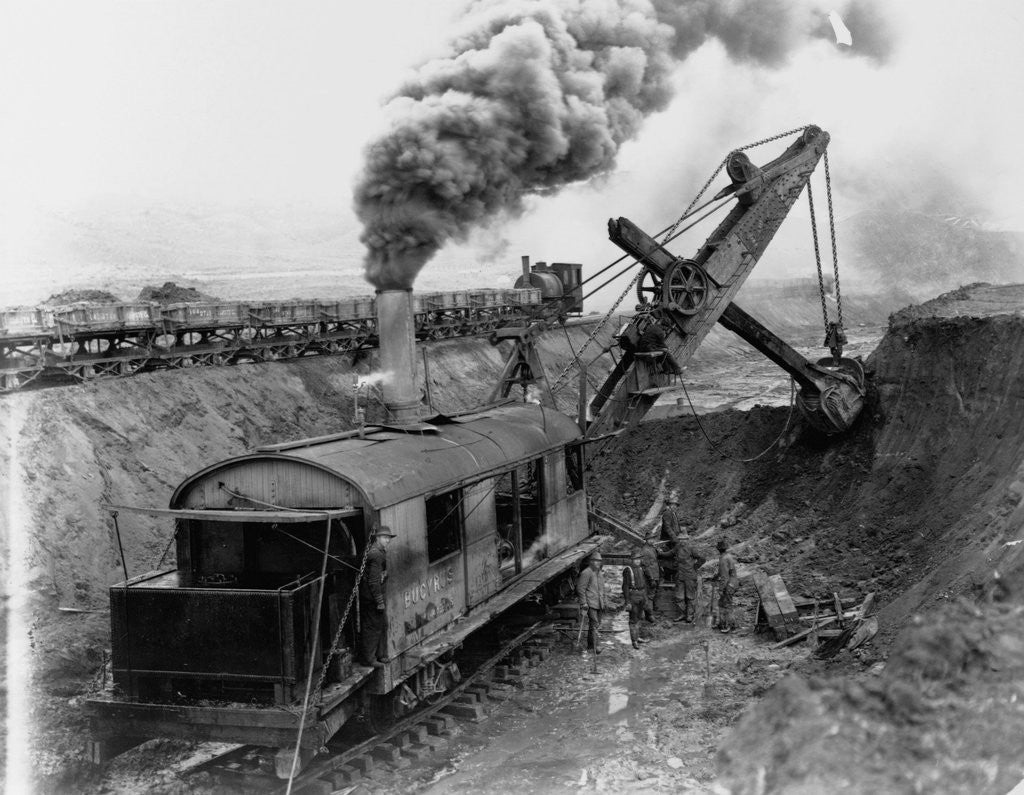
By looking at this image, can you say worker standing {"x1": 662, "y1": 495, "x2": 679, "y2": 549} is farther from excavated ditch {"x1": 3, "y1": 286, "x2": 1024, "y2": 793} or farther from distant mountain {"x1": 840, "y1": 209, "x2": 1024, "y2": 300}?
distant mountain {"x1": 840, "y1": 209, "x2": 1024, "y2": 300}

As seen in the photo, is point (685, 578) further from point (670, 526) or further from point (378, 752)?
point (378, 752)

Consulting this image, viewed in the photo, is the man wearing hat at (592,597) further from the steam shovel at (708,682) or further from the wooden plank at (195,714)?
the wooden plank at (195,714)

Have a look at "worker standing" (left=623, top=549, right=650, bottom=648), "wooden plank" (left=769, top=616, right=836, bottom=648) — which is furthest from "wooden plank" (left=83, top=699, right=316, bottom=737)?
"wooden plank" (left=769, top=616, right=836, bottom=648)

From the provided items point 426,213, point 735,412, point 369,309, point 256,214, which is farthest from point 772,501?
point 256,214

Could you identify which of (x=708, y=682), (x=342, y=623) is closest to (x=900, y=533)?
(x=708, y=682)

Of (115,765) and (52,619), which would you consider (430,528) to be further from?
(52,619)
